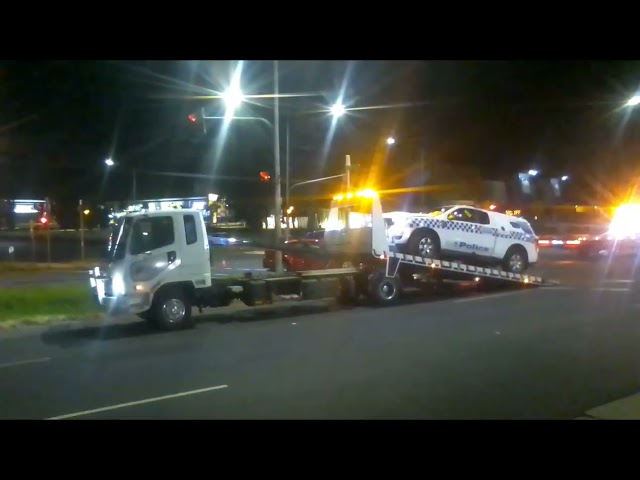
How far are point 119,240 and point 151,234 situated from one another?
0.62 meters

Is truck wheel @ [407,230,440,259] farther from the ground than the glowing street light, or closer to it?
closer to it

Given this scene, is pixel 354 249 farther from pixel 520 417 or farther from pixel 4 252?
pixel 4 252

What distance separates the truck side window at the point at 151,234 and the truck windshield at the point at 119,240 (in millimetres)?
148

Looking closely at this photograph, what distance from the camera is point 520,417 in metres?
7.14

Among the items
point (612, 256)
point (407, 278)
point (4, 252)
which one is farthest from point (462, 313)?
point (4, 252)

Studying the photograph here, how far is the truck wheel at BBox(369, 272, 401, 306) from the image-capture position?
17.1 metres

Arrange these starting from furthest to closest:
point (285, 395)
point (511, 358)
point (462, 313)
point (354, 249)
Answer: point (354, 249) → point (462, 313) → point (511, 358) → point (285, 395)

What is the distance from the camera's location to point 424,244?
58.7 feet

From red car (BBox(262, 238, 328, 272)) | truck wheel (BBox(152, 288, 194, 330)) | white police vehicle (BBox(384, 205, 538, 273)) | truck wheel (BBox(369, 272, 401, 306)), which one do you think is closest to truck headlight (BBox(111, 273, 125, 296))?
truck wheel (BBox(152, 288, 194, 330))

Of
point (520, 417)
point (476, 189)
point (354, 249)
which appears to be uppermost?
point (476, 189)

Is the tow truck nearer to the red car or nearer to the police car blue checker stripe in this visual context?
the red car

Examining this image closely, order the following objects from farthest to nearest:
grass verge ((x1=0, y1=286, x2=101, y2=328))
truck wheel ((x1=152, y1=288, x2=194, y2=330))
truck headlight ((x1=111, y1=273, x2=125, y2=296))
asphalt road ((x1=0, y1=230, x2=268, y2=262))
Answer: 1. asphalt road ((x1=0, y1=230, x2=268, y2=262))
2. grass verge ((x1=0, y1=286, x2=101, y2=328))
3. truck wheel ((x1=152, y1=288, x2=194, y2=330))
4. truck headlight ((x1=111, y1=273, x2=125, y2=296))

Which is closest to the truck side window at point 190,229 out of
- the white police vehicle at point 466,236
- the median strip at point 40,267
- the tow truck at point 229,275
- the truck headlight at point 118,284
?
the tow truck at point 229,275
